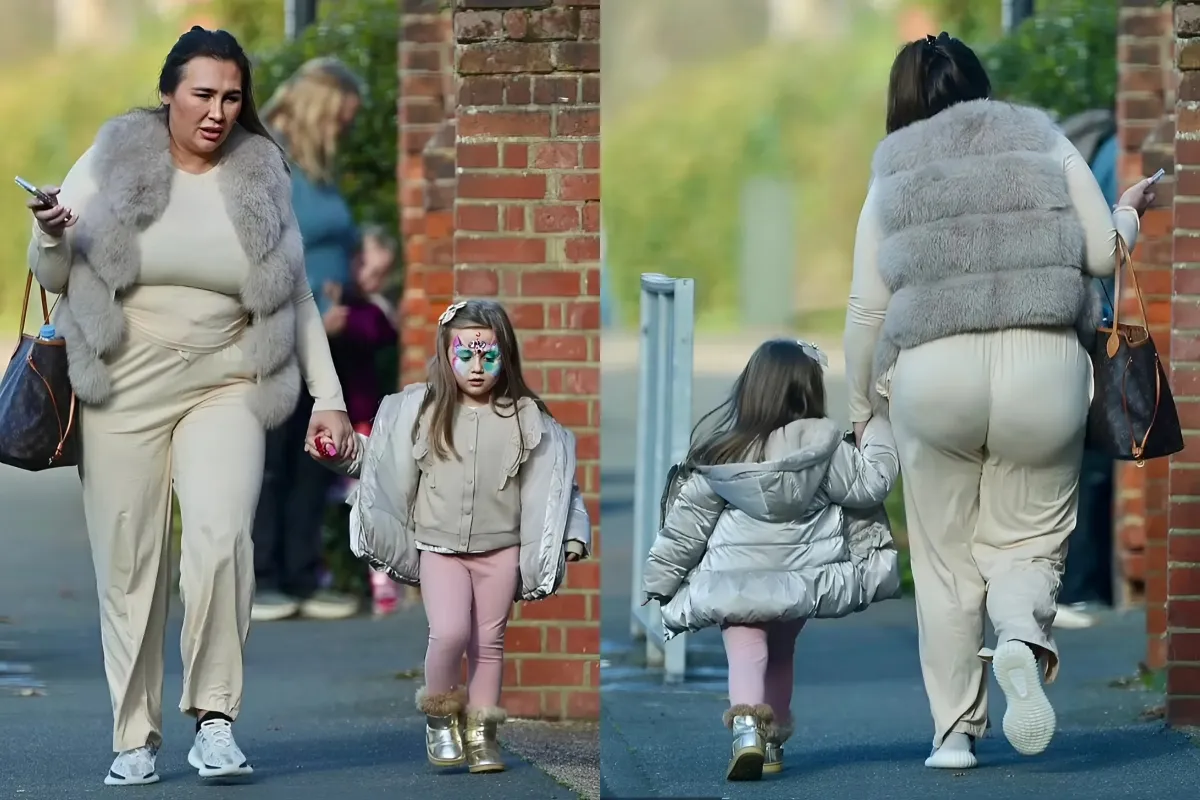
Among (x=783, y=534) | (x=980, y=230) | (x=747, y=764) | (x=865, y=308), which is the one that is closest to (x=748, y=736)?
(x=747, y=764)

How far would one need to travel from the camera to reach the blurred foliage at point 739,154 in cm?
808

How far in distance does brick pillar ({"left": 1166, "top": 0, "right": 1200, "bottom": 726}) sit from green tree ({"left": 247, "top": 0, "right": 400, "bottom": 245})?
2874mm

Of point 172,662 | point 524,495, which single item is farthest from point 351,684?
point 524,495

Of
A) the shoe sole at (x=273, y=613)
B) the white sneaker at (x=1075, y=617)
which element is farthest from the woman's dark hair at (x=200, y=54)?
the white sneaker at (x=1075, y=617)

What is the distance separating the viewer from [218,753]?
568cm

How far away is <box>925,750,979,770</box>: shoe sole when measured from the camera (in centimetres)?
600

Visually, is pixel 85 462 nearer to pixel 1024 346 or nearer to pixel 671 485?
pixel 671 485

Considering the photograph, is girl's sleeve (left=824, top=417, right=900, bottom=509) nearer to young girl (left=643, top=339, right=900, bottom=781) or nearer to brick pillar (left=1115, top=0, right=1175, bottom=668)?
young girl (left=643, top=339, right=900, bottom=781)

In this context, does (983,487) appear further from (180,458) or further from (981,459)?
(180,458)

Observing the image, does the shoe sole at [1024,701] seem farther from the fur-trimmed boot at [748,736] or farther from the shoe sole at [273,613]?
the shoe sole at [273,613]

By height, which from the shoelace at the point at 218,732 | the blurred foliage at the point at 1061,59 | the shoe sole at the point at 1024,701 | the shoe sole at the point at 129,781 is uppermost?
the blurred foliage at the point at 1061,59

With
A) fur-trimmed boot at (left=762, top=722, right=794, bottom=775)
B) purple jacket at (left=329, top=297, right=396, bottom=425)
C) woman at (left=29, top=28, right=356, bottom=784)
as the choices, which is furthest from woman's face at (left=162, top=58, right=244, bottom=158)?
purple jacket at (left=329, top=297, right=396, bottom=425)

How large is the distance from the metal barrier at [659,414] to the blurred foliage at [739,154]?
6.5 inches

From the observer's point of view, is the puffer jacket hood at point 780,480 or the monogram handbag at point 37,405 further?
the puffer jacket hood at point 780,480
